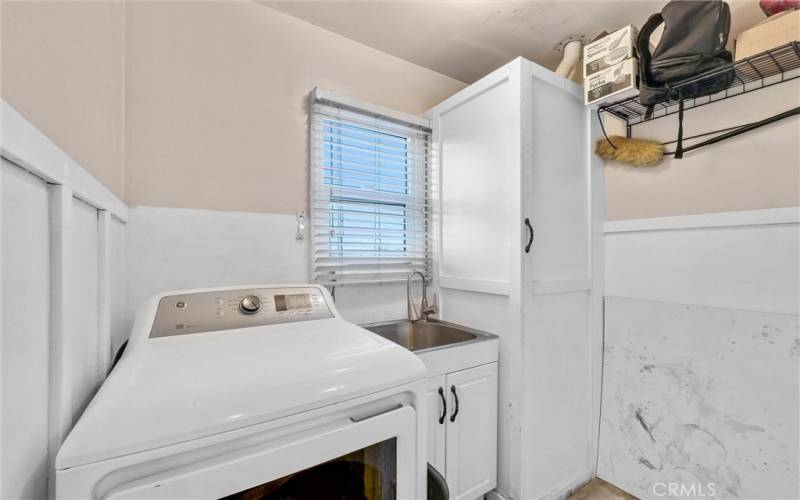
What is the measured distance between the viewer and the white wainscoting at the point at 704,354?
1.46m

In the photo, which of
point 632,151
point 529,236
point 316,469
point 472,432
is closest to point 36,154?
point 316,469

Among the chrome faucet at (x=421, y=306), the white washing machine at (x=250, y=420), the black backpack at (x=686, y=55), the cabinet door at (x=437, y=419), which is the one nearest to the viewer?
the white washing machine at (x=250, y=420)

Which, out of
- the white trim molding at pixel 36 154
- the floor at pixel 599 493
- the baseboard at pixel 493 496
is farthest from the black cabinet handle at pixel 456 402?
the white trim molding at pixel 36 154

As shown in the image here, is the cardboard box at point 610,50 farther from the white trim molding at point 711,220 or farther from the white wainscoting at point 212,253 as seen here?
the white wainscoting at point 212,253

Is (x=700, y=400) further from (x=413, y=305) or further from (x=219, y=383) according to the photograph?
(x=219, y=383)

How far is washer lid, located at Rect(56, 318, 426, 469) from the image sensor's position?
1.92 ft

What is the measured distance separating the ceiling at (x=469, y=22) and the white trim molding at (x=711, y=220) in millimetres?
980

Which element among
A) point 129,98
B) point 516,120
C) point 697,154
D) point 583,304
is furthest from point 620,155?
point 129,98

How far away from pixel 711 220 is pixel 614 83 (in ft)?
2.74

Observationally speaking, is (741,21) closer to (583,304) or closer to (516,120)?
(516,120)

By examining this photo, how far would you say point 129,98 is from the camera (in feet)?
4.91

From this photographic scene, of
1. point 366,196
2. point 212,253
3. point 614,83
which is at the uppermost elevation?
point 614,83

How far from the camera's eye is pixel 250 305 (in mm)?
1275

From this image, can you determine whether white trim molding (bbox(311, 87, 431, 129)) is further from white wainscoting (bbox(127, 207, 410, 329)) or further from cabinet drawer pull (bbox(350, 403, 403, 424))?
cabinet drawer pull (bbox(350, 403, 403, 424))
